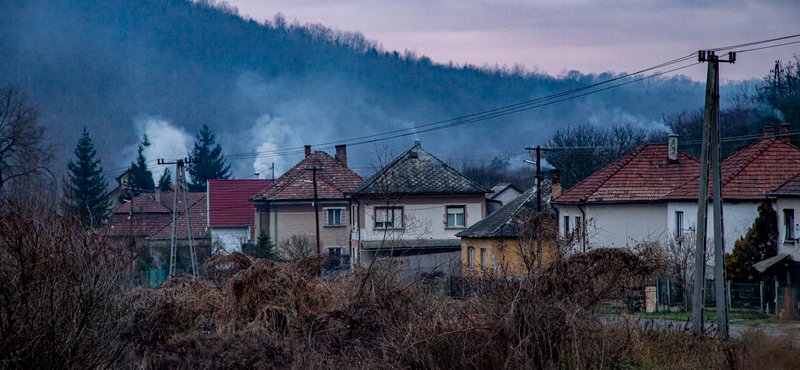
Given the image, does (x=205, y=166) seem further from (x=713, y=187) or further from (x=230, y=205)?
(x=713, y=187)

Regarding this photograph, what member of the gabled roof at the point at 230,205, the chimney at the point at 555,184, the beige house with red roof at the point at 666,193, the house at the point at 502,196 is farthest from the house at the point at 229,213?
the beige house with red roof at the point at 666,193

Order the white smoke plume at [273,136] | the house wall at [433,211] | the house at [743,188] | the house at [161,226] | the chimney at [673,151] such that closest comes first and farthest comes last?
the house at [743,188] < the chimney at [673,151] < the house wall at [433,211] < the house at [161,226] < the white smoke plume at [273,136]

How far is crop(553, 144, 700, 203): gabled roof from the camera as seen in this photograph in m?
33.2

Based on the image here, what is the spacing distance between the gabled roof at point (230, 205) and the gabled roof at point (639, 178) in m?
29.0

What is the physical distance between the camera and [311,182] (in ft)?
161

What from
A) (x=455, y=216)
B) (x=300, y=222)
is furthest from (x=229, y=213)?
(x=455, y=216)

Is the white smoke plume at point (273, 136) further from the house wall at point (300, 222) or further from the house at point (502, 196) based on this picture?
the house wall at point (300, 222)

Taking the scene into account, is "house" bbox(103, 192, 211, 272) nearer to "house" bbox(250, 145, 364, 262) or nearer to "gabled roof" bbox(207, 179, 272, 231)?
"gabled roof" bbox(207, 179, 272, 231)

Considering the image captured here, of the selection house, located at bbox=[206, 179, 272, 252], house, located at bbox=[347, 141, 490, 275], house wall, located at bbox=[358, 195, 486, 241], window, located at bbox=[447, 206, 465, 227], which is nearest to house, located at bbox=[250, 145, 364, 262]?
house, located at bbox=[347, 141, 490, 275]

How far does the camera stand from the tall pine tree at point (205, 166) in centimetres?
9206

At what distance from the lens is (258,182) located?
203ft

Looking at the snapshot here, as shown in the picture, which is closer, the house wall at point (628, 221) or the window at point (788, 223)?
the window at point (788, 223)

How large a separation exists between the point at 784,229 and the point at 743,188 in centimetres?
310

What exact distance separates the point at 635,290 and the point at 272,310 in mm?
8248
